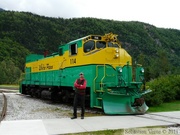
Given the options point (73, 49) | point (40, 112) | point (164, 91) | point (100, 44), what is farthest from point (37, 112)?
point (164, 91)

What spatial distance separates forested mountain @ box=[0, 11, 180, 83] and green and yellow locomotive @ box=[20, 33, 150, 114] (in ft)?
181

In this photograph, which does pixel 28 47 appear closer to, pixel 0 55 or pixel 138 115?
pixel 0 55

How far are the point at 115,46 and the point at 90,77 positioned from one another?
2376 millimetres

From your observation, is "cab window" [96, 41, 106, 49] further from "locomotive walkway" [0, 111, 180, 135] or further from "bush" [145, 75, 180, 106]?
"locomotive walkway" [0, 111, 180, 135]

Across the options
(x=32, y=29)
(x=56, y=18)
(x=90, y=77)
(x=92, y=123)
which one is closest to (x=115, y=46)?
(x=90, y=77)

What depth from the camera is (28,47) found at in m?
108

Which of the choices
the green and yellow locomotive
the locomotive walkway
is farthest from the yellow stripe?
the locomotive walkway

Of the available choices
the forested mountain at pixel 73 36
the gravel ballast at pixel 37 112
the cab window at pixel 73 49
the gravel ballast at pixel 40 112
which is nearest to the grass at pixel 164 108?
the gravel ballast at pixel 40 112

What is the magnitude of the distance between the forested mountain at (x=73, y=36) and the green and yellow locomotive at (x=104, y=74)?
55.3 m

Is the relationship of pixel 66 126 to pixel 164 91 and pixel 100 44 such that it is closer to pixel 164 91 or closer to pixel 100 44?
pixel 100 44

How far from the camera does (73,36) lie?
131 metres

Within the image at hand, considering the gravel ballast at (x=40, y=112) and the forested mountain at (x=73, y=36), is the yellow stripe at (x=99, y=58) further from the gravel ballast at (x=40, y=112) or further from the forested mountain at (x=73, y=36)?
the forested mountain at (x=73, y=36)

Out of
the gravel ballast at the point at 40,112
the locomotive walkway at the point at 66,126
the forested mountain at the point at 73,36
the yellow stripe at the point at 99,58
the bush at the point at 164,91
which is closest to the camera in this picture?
the locomotive walkway at the point at 66,126

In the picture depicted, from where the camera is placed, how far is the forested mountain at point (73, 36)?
306 ft
